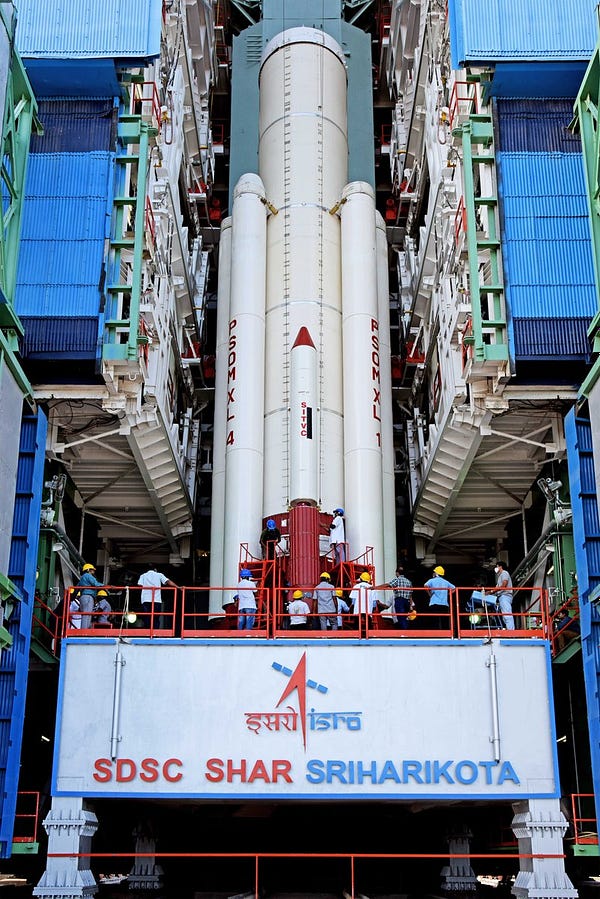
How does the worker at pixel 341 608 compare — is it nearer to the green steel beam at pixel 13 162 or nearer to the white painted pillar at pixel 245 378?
the white painted pillar at pixel 245 378

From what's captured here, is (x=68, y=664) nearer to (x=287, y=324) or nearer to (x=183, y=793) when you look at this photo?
(x=183, y=793)

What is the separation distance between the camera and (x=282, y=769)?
69.9ft

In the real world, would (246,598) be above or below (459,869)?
above

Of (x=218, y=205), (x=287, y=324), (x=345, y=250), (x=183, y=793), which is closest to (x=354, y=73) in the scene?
(x=218, y=205)

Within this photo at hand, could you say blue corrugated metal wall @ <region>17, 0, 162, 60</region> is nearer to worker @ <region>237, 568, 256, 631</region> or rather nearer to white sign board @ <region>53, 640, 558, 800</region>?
worker @ <region>237, 568, 256, 631</region>

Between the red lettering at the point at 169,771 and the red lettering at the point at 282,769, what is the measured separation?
1810 mm

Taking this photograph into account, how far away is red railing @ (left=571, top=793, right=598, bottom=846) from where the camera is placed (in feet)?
72.9

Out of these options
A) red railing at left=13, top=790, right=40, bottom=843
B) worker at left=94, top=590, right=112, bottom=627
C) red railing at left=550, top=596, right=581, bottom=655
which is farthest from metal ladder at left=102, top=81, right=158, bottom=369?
red railing at left=550, top=596, right=581, bottom=655

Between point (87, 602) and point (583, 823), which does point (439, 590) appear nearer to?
point (583, 823)

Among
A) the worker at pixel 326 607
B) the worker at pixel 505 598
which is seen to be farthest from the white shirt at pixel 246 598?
the worker at pixel 505 598

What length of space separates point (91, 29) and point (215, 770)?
1840 centimetres

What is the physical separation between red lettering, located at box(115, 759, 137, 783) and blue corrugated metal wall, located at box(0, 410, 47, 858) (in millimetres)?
2200

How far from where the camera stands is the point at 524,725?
854 inches

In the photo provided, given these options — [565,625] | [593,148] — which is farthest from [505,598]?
[593,148]
